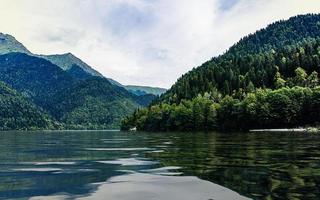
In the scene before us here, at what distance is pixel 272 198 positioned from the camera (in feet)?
49.7

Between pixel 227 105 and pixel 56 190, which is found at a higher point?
pixel 227 105

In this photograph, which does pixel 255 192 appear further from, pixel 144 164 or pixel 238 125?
pixel 238 125

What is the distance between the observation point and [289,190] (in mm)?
16828

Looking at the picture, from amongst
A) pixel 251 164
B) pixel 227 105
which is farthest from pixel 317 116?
pixel 251 164

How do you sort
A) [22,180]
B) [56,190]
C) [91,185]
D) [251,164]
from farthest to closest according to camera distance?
[251,164], [22,180], [91,185], [56,190]

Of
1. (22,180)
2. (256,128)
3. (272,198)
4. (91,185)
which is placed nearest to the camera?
(272,198)

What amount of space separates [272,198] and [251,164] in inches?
500

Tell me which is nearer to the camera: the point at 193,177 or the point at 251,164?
the point at 193,177

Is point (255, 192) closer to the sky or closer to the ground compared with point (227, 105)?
closer to the ground

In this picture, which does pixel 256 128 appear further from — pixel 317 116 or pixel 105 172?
pixel 105 172

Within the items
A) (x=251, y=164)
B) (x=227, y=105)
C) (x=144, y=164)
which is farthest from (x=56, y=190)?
(x=227, y=105)

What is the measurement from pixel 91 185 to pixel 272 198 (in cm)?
782

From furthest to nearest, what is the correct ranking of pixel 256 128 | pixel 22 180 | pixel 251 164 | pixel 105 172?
pixel 256 128 → pixel 251 164 → pixel 105 172 → pixel 22 180

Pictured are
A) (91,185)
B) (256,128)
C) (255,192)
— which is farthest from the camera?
(256,128)
